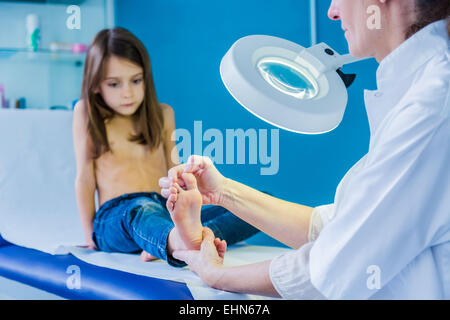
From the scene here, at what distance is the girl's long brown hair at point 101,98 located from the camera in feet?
2.92

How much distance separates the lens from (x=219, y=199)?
2.57ft

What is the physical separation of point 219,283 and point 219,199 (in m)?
0.14

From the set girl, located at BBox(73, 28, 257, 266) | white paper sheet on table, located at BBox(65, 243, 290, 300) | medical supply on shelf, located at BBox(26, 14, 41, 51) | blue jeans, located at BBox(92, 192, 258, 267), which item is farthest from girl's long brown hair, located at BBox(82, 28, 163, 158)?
medical supply on shelf, located at BBox(26, 14, 41, 51)

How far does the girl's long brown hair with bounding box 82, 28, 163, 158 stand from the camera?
89 centimetres

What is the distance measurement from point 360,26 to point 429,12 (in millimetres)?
77

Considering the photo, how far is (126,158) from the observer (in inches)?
48.0

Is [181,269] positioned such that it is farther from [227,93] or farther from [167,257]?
[227,93]

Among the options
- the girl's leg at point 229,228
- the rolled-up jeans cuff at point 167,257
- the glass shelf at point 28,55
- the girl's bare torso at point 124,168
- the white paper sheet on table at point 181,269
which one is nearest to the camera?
the white paper sheet on table at point 181,269

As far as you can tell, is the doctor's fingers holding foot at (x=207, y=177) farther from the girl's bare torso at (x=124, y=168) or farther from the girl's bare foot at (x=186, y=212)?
the girl's bare torso at (x=124, y=168)

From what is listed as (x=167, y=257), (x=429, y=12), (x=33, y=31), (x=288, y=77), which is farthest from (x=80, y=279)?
(x=33, y=31)

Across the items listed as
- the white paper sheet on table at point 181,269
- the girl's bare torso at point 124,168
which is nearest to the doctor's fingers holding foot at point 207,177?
the white paper sheet on table at point 181,269

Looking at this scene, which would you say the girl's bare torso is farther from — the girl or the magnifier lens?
the magnifier lens
